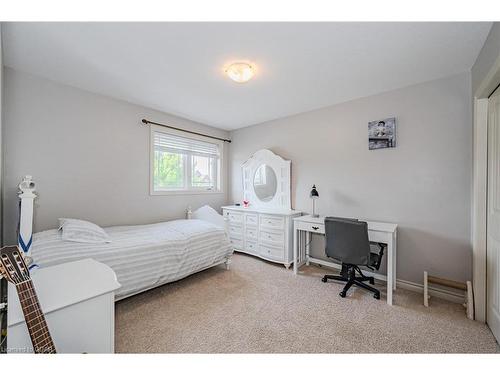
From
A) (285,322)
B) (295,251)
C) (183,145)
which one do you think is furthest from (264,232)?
(183,145)

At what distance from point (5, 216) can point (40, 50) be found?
163cm

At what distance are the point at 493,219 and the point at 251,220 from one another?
264 centimetres

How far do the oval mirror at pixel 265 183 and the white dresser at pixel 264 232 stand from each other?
336 millimetres

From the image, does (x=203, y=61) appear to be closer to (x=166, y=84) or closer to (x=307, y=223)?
(x=166, y=84)

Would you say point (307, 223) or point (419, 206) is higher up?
point (419, 206)

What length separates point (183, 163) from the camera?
145 inches

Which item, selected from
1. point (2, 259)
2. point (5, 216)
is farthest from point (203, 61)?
point (5, 216)

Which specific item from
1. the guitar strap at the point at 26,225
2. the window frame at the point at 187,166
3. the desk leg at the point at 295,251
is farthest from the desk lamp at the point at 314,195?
the guitar strap at the point at 26,225

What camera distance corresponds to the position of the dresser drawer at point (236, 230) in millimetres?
3608

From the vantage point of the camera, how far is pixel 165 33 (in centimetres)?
158

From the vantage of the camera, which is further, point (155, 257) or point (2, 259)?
point (155, 257)

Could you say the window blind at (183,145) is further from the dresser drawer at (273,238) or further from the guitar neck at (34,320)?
the guitar neck at (34,320)

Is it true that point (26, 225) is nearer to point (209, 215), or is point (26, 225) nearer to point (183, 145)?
point (209, 215)
